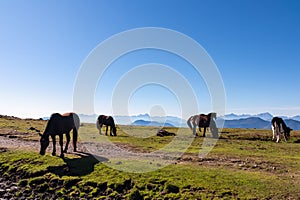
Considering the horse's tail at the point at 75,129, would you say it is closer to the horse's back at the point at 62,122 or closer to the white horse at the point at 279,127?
the horse's back at the point at 62,122

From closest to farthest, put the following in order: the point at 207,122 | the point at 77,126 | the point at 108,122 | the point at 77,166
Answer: the point at 77,166, the point at 77,126, the point at 207,122, the point at 108,122

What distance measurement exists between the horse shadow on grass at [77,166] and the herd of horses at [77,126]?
158 cm

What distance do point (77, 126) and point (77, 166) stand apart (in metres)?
5.67

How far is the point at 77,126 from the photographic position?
2391 centimetres

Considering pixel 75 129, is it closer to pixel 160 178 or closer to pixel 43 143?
pixel 43 143

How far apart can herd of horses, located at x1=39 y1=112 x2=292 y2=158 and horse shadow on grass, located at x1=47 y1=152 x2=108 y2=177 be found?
5.20 feet

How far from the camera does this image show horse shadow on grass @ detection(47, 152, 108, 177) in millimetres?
17906

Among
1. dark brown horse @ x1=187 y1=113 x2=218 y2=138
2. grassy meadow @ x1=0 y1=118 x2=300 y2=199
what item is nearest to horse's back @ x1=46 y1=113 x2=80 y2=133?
grassy meadow @ x1=0 y1=118 x2=300 y2=199

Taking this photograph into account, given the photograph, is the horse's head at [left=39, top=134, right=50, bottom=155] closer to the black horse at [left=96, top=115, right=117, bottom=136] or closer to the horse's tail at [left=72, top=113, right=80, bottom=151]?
the horse's tail at [left=72, top=113, right=80, bottom=151]

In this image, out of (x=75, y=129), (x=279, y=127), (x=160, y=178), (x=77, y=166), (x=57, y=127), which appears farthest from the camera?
(x=279, y=127)

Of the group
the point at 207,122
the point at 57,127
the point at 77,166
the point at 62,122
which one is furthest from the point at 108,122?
the point at 77,166

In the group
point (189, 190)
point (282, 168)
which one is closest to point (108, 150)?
point (189, 190)

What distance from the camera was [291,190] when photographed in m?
13.8

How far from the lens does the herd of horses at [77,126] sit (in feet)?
69.3
